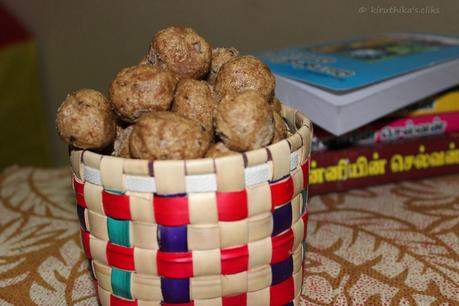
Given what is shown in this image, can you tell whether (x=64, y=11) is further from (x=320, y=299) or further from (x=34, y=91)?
(x=320, y=299)

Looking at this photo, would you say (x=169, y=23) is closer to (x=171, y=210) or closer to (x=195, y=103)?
(x=195, y=103)

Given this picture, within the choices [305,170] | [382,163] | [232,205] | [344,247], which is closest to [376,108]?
[382,163]

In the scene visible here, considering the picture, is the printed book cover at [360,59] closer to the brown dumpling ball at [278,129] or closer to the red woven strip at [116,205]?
the brown dumpling ball at [278,129]

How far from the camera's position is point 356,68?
90 cm

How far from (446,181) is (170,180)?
669mm

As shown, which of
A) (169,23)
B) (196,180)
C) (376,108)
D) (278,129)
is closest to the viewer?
(196,180)

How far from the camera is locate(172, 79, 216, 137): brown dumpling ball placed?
1.87ft

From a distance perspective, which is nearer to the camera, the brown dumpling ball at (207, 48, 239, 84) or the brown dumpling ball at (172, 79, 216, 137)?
the brown dumpling ball at (172, 79, 216, 137)

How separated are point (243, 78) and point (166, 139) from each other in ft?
0.46

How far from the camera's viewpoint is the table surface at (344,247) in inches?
25.9

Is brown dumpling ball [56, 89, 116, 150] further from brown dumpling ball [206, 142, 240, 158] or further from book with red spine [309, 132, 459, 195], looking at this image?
book with red spine [309, 132, 459, 195]

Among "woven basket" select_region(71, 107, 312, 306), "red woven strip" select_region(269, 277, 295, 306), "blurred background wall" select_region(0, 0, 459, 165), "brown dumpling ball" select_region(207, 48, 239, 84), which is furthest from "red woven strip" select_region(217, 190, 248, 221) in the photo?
"blurred background wall" select_region(0, 0, 459, 165)

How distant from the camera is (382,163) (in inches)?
37.2

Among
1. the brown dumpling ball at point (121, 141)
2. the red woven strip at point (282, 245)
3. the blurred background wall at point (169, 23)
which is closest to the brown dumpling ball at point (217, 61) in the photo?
the brown dumpling ball at point (121, 141)
